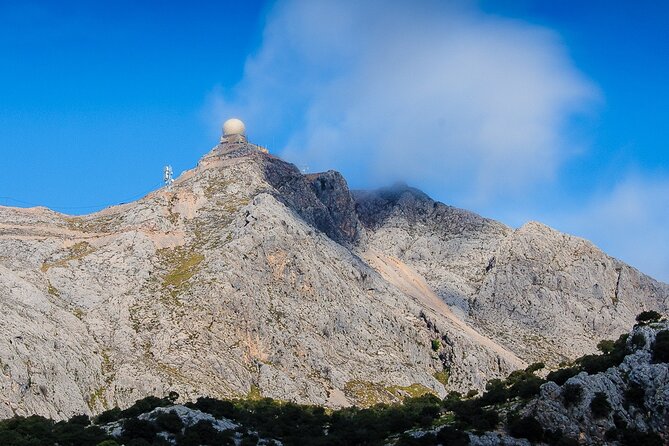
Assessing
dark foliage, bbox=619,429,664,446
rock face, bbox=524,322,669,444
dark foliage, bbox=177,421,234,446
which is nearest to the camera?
dark foliage, bbox=619,429,664,446

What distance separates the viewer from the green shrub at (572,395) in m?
90.3

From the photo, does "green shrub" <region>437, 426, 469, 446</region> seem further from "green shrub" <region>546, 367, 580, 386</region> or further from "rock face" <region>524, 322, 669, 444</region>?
"green shrub" <region>546, 367, 580, 386</region>

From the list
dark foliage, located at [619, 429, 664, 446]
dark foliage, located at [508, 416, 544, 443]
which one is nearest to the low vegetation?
dark foliage, located at [508, 416, 544, 443]

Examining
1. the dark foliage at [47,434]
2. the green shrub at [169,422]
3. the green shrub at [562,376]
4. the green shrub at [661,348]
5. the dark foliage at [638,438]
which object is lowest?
the dark foliage at [47,434]

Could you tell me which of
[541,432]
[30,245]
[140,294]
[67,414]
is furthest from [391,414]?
[30,245]

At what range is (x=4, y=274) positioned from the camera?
16462 cm

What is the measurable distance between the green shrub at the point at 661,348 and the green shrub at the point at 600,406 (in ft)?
29.2

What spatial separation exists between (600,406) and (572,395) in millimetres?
2994

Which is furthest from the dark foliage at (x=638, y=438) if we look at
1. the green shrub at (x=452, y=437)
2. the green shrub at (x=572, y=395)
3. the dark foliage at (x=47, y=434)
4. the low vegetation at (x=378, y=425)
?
the dark foliage at (x=47, y=434)

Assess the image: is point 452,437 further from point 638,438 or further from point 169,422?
point 169,422

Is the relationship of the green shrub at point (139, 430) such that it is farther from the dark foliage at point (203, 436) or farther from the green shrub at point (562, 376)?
the green shrub at point (562, 376)

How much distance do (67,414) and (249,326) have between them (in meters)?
56.1

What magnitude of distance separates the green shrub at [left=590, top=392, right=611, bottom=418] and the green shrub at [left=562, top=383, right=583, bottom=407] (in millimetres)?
1429

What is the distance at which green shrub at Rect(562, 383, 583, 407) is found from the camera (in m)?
90.3
